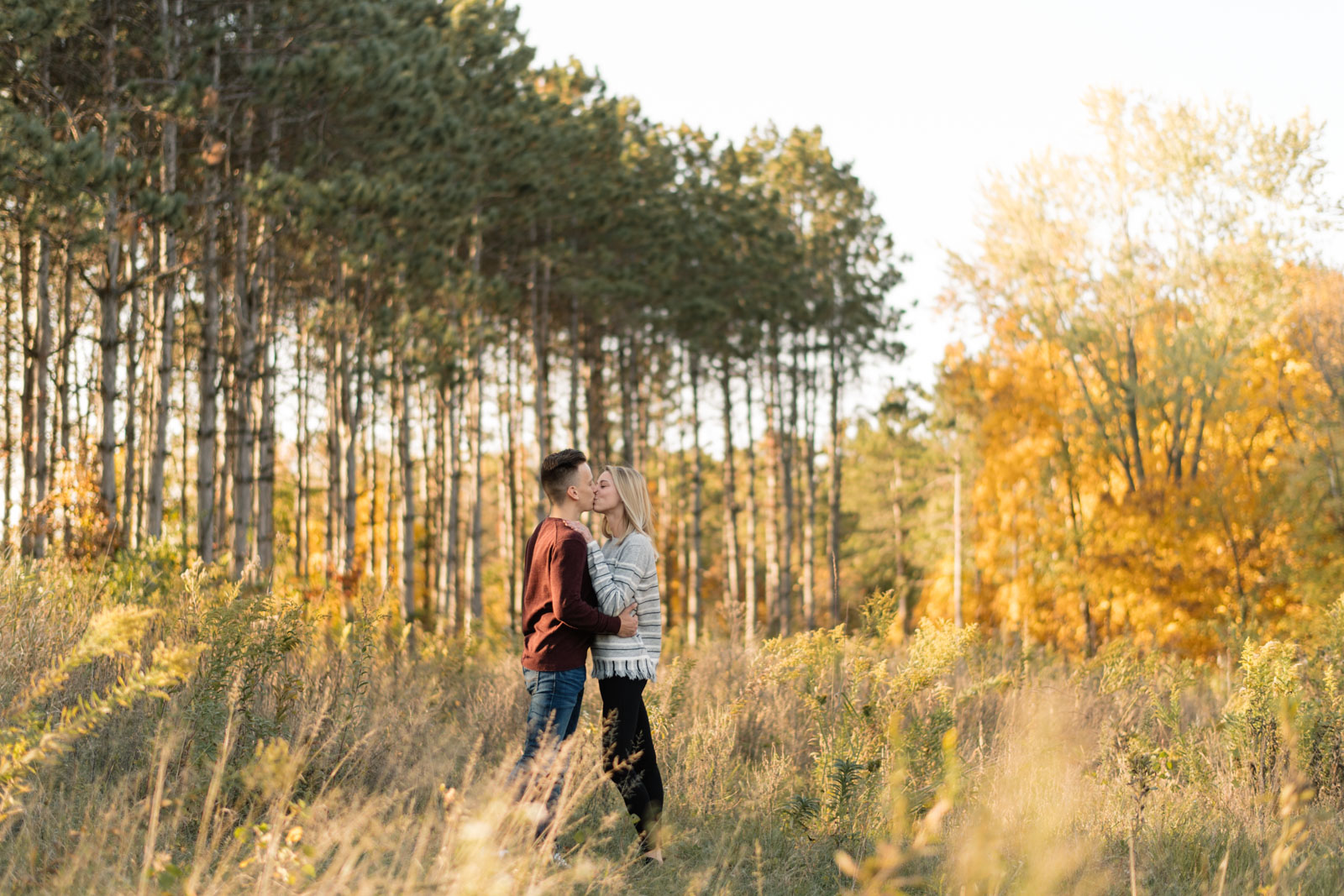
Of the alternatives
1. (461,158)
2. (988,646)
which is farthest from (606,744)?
(461,158)

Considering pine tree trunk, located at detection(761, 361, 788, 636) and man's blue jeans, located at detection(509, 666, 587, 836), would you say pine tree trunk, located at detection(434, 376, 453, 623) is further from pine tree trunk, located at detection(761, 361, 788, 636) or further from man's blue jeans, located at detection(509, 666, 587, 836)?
man's blue jeans, located at detection(509, 666, 587, 836)

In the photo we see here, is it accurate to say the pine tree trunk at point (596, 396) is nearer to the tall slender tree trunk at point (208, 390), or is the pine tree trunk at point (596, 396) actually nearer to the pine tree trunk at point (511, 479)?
the pine tree trunk at point (511, 479)

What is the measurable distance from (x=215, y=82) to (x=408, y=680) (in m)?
9.19

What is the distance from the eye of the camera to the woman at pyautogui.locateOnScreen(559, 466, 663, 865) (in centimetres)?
423

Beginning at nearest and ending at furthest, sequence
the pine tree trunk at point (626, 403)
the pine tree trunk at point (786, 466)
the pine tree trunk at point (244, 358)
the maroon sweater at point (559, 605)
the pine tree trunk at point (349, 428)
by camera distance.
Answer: the maroon sweater at point (559, 605)
the pine tree trunk at point (244, 358)
the pine tree trunk at point (349, 428)
the pine tree trunk at point (626, 403)
the pine tree trunk at point (786, 466)

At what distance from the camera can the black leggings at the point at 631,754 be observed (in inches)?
166

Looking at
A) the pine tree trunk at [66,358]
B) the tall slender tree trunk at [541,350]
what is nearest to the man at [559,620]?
the pine tree trunk at [66,358]

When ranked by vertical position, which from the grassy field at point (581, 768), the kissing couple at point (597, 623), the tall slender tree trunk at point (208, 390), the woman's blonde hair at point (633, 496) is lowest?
the grassy field at point (581, 768)

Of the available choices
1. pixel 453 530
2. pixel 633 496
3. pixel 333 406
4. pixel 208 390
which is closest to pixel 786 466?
pixel 453 530

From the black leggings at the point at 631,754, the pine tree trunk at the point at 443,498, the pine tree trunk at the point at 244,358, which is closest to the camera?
the black leggings at the point at 631,754

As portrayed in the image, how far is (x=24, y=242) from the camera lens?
12.7 meters

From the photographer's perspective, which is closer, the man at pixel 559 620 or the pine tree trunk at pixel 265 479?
the man at pixel 559 620

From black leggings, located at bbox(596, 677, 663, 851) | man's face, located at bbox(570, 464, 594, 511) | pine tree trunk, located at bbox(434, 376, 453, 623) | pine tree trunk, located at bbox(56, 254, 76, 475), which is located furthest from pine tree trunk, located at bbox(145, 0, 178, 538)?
black leggings, located at bbox(596, 677, 663, 851)

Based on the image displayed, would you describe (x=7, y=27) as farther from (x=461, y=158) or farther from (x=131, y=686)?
(x=131, y=686)
